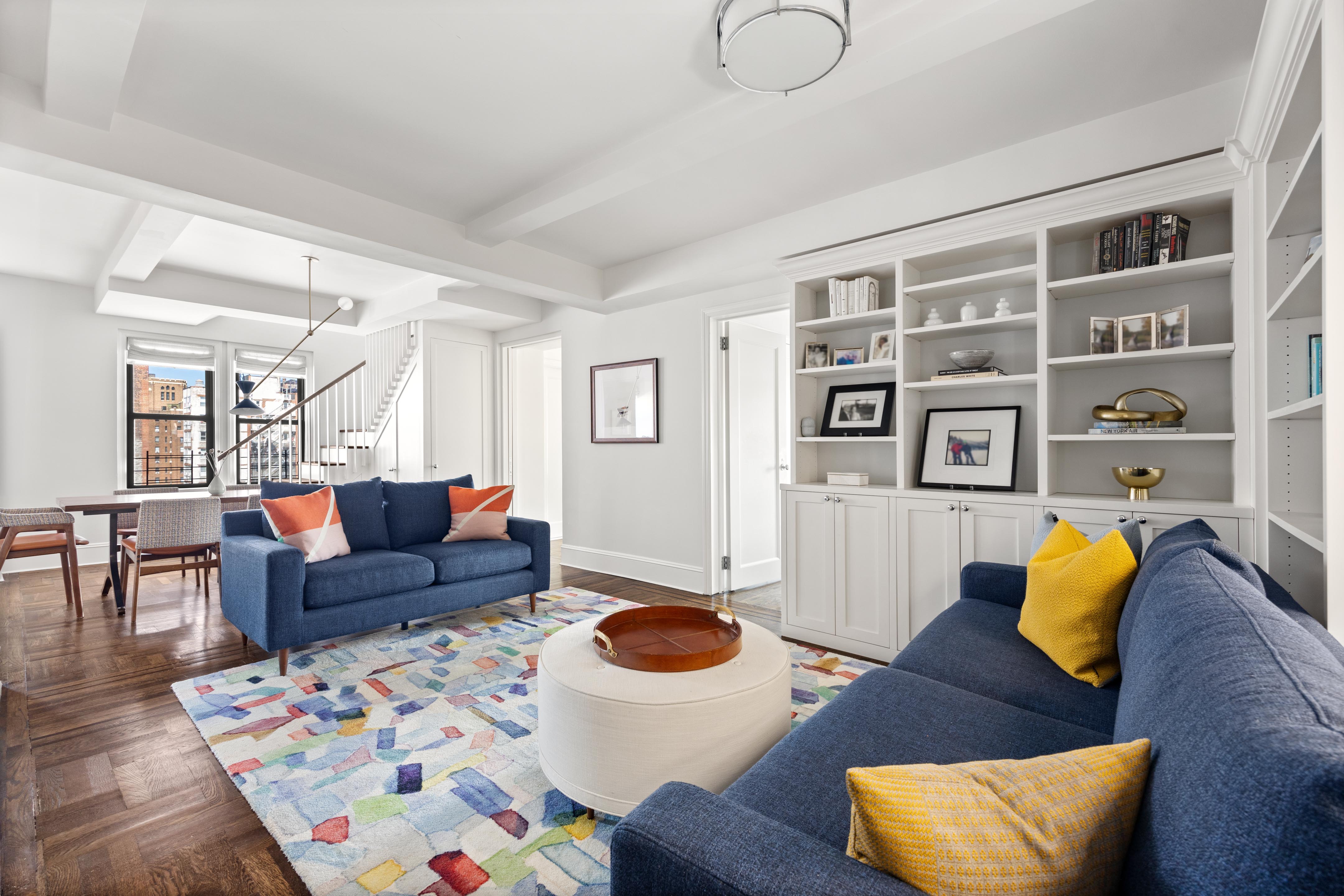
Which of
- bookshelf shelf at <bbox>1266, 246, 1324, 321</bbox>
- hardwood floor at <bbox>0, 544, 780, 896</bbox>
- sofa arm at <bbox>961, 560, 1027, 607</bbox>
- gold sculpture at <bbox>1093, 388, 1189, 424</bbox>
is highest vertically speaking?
bookshelf shelf at <bbox>1266, 246, 1324, 321</bbox>

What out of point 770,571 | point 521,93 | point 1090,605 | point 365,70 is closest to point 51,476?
point 365,70

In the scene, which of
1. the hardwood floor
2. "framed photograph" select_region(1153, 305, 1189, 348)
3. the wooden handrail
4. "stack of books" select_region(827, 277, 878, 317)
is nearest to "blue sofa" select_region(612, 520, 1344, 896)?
"framed photograph" select_region(1153, 305, 1189, 348)

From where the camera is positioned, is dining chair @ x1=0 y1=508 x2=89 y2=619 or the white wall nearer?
dining chair @ x1=0 y1=508 x2=89 y2=619

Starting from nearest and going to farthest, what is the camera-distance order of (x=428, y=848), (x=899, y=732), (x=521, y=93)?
Answer: (x=899, y=732), (x=428, y=848), (x=521, y=93)

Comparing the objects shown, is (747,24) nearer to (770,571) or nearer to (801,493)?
(801,493)

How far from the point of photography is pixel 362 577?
317 centimetres

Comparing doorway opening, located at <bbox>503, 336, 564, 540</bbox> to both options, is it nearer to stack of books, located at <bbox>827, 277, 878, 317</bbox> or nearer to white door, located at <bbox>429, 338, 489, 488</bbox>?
white door, located at <bbox>429, 338, 489, 488</bbox>

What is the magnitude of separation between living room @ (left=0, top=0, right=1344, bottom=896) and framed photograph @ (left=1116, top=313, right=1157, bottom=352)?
0.02 metres

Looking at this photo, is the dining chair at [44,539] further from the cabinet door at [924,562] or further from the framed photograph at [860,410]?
the cabinet door at [924,562]

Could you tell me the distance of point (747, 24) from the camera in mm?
1803

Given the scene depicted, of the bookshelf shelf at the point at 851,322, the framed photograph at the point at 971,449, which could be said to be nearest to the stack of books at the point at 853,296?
the bookshelf shelf at the point at 851,322

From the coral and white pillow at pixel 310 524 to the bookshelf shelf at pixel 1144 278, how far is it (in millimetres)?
3791

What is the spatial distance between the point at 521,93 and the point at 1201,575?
2617 millimetres

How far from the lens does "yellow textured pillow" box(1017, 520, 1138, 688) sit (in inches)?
65.5
